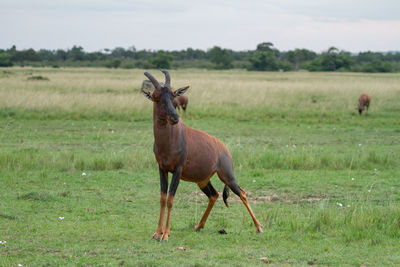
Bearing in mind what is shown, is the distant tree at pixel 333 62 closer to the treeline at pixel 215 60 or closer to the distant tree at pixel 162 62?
the treeline at pixel 215 60

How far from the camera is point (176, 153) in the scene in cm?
641

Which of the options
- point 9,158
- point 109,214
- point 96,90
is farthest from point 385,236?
point 96,90

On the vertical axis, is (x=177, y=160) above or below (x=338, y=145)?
above

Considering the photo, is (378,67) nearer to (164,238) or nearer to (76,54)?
(76,54)

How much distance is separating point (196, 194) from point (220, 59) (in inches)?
2877

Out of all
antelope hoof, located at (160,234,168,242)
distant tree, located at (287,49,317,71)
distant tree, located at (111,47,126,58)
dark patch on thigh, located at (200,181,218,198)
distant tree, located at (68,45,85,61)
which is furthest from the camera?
distant tree, located at (111,47,126,58)

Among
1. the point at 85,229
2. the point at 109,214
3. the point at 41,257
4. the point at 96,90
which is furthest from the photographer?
the point at 96,90

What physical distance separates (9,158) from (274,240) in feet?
23.2

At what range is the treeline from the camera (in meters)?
72.1

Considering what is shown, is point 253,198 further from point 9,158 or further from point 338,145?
point 338,145

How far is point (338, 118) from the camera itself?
69.4ft

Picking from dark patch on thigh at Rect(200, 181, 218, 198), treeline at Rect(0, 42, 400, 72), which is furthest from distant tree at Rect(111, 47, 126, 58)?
dark patch on thigh at Rect(200, 181, 218, 198)

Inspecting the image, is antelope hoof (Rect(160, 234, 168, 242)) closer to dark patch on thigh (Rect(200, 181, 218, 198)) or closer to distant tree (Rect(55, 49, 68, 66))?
dark patch on thigh (Rect(200, 181, 218, 198))

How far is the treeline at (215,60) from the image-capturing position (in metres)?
72.1
